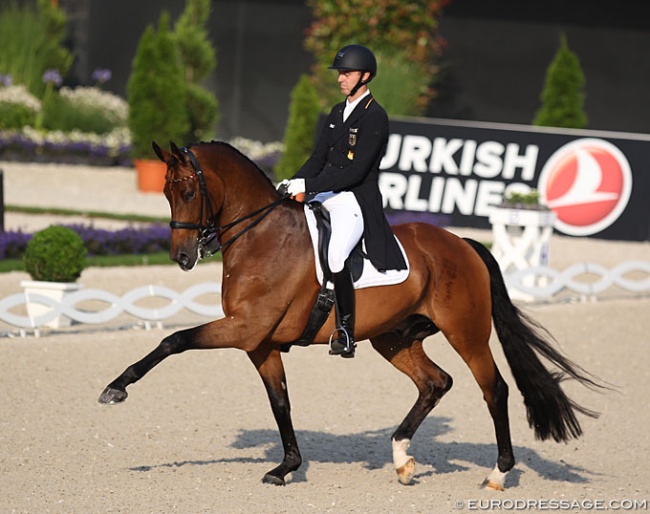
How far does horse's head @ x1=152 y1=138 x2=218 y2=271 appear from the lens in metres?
5.98

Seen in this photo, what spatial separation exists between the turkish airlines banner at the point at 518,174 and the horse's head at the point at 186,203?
10.3 meters

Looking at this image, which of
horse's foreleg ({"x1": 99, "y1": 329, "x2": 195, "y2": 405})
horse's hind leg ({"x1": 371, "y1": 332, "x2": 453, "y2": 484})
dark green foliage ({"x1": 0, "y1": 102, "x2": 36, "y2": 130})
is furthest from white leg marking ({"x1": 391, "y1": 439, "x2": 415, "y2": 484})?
dark green foliage ({"x1": 0, "y1": 102, "x2": 36, "y2": 130})

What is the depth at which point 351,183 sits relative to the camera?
634 centimetres

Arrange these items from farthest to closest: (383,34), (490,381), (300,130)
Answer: (383,34) → (300,130) → (490,381)

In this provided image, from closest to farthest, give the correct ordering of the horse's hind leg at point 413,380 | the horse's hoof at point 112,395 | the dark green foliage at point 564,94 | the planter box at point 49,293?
the horse's hoof at point 112,395 → the horse's hind leg at point 413,380 → the planter box at point 49,293 → the dark green foliage at point 564,94

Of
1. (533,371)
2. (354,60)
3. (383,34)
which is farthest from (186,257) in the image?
(383,34)

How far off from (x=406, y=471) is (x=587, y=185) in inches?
422

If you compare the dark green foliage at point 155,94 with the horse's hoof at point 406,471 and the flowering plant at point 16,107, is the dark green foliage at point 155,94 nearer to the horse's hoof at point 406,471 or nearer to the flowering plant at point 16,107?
the flowering plant at point 16,107

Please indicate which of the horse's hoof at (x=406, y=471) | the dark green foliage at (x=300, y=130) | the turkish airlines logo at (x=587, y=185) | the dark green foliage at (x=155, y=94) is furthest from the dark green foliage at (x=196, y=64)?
the horse's hoof at (x=406, y=471)

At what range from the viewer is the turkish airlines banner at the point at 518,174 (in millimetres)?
16625

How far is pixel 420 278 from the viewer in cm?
660

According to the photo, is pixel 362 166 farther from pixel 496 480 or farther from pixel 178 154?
pixel 496 480

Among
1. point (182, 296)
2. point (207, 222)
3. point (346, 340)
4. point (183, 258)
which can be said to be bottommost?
point (182, 296)

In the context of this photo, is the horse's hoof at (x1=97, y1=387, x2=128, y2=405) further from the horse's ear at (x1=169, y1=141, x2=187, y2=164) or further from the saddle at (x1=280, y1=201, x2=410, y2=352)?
the horse's ear at (x1=169, y1=141, x2=187, y2=164)
